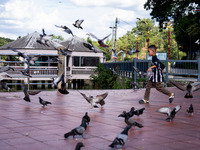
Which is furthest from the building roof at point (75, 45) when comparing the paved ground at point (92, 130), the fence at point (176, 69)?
the paved ground at point (92, 130)

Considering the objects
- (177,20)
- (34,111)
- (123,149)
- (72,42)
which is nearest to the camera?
(123,149)

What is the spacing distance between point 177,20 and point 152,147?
3286 cm

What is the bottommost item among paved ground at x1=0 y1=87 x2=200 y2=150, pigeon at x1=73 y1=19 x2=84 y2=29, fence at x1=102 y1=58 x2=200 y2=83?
paved ground at x1=0 y1=87 x2=200 y2=150

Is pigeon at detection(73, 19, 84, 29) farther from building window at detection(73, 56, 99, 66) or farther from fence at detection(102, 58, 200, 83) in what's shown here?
building window at detection(73, 56, 99, 66)

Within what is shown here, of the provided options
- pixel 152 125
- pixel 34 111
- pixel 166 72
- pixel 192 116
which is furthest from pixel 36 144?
pixel 166 72

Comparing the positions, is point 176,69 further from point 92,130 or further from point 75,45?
point 75,45

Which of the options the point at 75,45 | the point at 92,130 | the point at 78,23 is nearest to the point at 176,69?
the point at 78,23

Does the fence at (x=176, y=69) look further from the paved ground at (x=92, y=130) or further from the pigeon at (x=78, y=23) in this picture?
the paved ground at (x=92, y=130)

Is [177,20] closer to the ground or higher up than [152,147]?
higher up

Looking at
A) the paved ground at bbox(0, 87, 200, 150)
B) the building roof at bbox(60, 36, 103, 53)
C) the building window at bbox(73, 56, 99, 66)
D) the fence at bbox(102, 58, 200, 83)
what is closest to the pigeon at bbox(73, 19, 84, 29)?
the paved ground at bbox(0, 87, 200, 150)

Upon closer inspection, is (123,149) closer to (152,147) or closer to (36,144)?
(152,147)

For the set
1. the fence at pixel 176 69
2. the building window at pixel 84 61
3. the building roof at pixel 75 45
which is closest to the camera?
the fence at pixel 176 69

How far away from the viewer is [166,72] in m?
18.2

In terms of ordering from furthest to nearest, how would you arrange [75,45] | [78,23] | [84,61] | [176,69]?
[84,61], [75,45], [176,69], [78,23]
